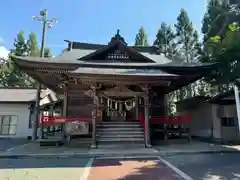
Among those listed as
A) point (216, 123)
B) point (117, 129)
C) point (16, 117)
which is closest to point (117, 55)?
point (117, 129)

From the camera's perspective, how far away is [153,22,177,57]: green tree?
24266 millimetres

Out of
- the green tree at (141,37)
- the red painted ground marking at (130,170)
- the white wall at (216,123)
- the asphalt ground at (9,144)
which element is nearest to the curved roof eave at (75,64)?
the white wall at (216,123)

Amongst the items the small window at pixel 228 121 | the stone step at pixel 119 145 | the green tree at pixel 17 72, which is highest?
the green tree at pixel 17 72

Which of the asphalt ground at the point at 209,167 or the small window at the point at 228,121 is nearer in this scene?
the asphalt ground at the point at 209,167

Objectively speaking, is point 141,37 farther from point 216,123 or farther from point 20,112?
point 20,112

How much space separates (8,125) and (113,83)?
10.1 meters

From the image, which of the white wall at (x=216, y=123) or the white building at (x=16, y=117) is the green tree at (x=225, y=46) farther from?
the white building at (x=16, y=117)

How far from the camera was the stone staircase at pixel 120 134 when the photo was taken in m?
8.39

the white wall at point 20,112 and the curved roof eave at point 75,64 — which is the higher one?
the curved roof eave at point 75,64

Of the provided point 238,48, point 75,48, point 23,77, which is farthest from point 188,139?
point 23,77

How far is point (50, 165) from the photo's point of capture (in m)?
5.50

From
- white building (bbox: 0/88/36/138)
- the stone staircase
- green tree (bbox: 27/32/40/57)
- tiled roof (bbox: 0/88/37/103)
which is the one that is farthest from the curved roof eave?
green tree (bbox: 27/32/40/57)

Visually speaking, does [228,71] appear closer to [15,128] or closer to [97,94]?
[97,94]

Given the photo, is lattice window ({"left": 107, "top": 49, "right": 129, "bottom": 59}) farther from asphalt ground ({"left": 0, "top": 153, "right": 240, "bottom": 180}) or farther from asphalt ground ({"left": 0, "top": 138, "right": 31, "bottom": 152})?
asphalt ground ({"left": 0, "top": 138, "right": 31, "bottom": 152})
